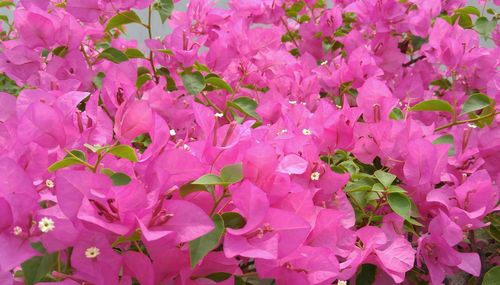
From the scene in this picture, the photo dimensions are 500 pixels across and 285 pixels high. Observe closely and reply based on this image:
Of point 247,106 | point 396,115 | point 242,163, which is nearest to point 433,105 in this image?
point 396,115

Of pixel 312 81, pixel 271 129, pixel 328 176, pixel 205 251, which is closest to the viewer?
pixel 205 251

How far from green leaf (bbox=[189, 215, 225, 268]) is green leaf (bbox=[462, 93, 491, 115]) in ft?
1.72

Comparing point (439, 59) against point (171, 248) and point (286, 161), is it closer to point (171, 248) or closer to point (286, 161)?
point (286, 161)

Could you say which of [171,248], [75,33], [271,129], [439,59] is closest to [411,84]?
[439,59]

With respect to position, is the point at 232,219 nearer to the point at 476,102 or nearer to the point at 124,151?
the point at 124,151

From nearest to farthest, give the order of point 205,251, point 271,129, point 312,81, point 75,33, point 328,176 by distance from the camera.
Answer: point 205,251 < point 328,176 < point 271,129 < point 75,33 < point 312,81

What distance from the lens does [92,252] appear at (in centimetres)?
52

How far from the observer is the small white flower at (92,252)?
1.71 ft

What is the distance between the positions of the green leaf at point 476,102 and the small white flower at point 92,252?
2.01 ft

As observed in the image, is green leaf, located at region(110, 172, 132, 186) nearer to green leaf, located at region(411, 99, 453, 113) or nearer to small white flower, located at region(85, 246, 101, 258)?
small white flower, located at region(85, 246, 101, 258)

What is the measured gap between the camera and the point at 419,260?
30.0 inches

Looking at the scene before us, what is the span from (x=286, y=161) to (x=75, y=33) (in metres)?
0.52

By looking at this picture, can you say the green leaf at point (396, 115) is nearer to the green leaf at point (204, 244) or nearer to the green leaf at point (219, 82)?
the green leaf at point (219, 82)

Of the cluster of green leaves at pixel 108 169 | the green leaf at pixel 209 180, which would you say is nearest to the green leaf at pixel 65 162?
the cluster of green leaves at pixel 108 169
